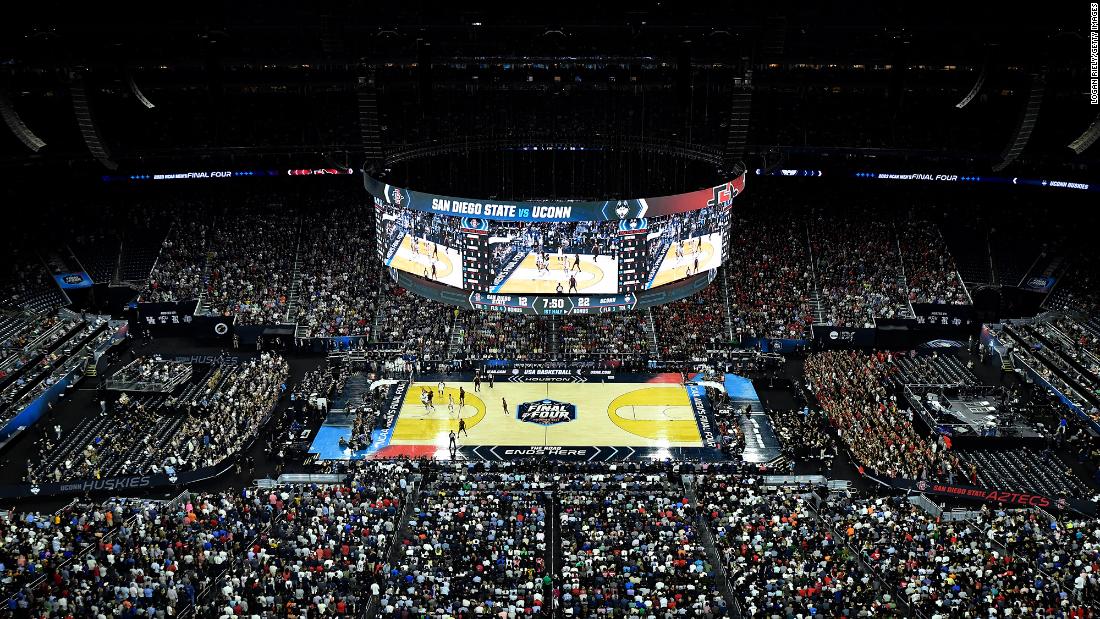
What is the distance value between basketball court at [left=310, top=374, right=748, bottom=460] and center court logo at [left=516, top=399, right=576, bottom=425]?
42 millimetres

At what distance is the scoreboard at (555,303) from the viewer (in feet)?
145

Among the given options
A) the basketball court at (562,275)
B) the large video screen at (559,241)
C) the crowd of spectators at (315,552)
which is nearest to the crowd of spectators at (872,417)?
Answer: the large video screen at (559,241)

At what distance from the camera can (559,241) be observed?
43281 millimetres

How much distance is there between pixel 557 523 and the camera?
31203mm

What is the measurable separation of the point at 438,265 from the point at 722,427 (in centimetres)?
1425

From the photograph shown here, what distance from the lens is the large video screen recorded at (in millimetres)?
42250

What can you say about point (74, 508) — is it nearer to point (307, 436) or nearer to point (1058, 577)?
point (307, 436)

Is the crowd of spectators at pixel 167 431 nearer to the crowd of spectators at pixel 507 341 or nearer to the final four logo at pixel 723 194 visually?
the crowd of spectators at pixel 507 341

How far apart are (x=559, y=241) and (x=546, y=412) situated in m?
7.33

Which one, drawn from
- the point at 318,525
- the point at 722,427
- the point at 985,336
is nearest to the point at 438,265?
the point at 722,427

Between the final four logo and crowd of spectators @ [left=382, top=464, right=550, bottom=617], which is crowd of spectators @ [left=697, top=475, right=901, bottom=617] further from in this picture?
the final four logo

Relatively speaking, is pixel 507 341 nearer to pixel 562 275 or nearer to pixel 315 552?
pixel 562 275

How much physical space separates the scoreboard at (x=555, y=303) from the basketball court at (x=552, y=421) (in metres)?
3.74

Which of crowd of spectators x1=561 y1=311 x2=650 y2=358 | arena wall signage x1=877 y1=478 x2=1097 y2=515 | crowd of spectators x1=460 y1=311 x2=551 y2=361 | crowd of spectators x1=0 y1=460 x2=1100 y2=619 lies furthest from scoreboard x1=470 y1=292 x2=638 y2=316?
arena wall signage x1=877 y1=478 x2=1097 y2=515
